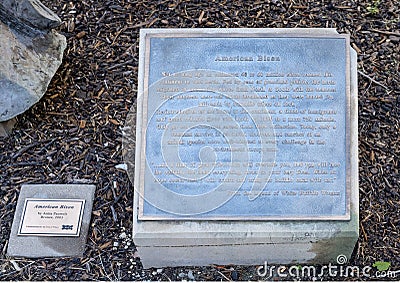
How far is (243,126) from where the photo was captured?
3301 millimetres

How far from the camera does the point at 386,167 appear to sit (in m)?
3.98

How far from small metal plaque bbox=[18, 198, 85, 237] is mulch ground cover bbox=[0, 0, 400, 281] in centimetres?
13

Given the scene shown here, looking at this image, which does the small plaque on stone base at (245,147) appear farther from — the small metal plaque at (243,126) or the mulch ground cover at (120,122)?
the mulch ground cover at (120,122)

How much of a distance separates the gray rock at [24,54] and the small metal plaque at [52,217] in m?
0.66

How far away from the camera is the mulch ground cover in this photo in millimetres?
3656

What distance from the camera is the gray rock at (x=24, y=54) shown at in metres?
3.95

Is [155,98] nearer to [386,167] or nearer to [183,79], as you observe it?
[183,79]

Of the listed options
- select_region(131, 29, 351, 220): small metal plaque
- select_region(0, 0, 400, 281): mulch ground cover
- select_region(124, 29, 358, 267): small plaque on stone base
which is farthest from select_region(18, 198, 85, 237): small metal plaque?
select_region(131, 29, 351, 220): small metal plaque

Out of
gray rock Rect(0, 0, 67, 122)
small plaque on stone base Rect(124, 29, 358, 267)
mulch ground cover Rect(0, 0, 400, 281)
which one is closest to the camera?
small plaque on stone base Rect(124, 29, 358, 267)

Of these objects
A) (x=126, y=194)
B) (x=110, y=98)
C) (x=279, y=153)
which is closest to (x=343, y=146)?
(x=279, y=153)

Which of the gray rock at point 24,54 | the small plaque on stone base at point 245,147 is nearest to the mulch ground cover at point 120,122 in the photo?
the gray rock at point 24,54

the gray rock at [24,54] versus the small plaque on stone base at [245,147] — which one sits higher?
the gray rock at [24,54]

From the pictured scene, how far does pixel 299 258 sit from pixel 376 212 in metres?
0.68

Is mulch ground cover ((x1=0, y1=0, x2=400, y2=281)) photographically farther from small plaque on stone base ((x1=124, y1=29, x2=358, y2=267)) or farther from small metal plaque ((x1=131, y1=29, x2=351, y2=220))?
small metal plaque ((x1=131, y1=29, x2=351, y2=220))
